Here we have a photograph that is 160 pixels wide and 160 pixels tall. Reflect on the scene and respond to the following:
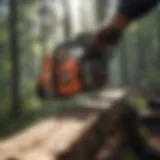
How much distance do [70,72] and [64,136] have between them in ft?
1.33

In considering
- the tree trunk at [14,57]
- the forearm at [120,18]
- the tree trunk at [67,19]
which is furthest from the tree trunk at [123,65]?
the forearm at [120,18]

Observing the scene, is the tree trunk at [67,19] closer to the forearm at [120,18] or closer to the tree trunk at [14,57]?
the tree trunk at [14,57]

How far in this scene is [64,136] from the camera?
88cm

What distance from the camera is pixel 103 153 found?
61.6 inches

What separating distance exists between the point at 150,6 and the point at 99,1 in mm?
1019

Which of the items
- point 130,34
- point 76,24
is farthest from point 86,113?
point 130,34

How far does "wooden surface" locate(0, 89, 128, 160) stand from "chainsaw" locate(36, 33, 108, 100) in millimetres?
100

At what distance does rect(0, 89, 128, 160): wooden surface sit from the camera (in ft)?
2.40

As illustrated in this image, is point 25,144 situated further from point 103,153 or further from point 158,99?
point 158,99

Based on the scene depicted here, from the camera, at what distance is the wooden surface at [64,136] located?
0.73 metres

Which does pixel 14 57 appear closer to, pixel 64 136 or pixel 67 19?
Answer: pixel 67 19

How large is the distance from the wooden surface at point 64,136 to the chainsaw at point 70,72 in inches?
3.9

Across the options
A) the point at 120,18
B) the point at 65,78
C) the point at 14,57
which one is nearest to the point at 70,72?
the point at 65,78

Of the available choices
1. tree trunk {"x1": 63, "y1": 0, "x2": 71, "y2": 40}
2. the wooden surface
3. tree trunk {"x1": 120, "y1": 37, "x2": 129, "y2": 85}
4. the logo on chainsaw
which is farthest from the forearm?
tree trunk {"x1": 120, "y1": 37, "x2": 129, "y2": 85}
